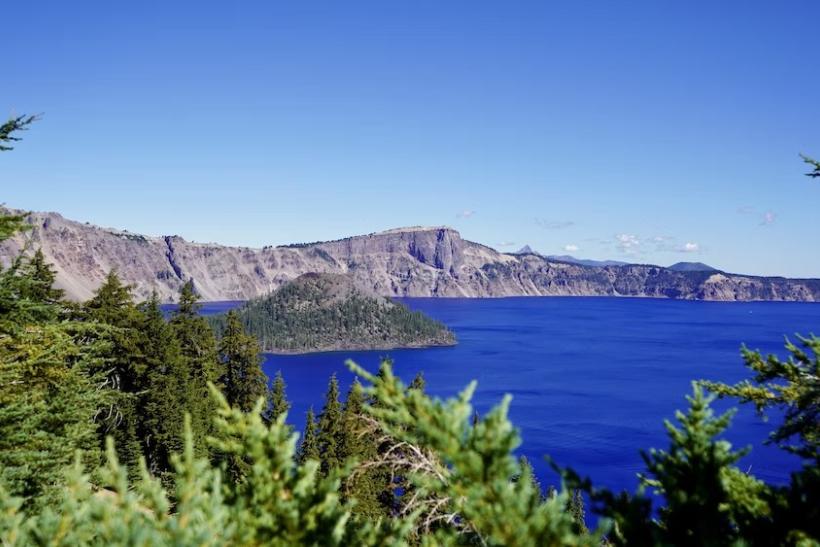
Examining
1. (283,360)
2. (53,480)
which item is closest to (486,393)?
(283,360)

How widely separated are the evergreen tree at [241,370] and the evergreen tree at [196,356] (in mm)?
1227

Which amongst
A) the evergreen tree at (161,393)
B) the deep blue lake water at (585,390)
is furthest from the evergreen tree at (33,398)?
the deep blue lake water at (585,390)

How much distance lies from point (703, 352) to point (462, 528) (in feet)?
648

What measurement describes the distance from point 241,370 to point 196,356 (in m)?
3.41

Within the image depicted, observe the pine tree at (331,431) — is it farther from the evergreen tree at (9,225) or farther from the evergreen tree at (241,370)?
the evergreen tree at (9,225)

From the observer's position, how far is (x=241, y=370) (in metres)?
44.4

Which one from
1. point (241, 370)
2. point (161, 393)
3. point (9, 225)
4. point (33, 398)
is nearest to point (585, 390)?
point (241, 370)

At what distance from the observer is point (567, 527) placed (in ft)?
13.8

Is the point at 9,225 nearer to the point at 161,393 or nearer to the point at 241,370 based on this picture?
the point at 161,393

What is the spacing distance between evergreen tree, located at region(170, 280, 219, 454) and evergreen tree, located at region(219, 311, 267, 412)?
123cm

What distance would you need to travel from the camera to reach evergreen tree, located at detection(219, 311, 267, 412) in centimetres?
4350

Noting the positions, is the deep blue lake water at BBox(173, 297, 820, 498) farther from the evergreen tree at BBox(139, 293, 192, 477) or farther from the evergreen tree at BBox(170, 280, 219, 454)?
the evergreen tree at BBox(139, 293, 192, 477)

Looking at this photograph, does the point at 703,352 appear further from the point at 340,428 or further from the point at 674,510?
the point at 674,510

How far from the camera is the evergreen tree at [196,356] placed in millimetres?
39281
